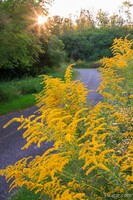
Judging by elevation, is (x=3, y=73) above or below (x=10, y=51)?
below

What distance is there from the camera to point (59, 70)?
110ft

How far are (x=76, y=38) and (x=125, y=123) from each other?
55.1 m

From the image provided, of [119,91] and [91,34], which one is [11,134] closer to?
[119,91]

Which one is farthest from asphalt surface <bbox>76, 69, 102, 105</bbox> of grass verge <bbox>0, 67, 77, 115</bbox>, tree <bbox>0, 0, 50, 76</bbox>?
A: tree <bbox>0, 0, 50, 76</bbox>

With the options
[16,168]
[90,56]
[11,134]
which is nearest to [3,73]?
[11,134]

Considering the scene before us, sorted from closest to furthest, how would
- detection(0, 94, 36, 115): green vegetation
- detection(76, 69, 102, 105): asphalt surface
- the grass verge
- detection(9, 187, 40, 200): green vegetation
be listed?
detection(9, 187, 40, 200): green vegetation
detection(0, 94, 36, 115): green vegetation
the grass verge
detection(76, 69, 102, 105): asphalt surface

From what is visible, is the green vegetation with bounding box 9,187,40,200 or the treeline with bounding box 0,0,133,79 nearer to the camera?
the green vegetation with bounding box 9,187,40,200

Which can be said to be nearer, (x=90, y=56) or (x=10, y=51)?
(x=10, y=51)

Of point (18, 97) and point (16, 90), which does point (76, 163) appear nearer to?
point (18, 97)

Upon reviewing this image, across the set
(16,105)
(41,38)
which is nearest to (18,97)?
(16,105)

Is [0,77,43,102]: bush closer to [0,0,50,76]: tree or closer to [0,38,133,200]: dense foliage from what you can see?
[0,0,50,76]: tree

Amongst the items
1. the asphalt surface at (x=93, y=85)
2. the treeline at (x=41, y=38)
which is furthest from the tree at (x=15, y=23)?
the asphalt surface at (x=93, y=85)

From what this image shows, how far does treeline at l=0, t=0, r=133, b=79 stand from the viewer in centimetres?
1606

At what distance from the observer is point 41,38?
28422 millimetres
